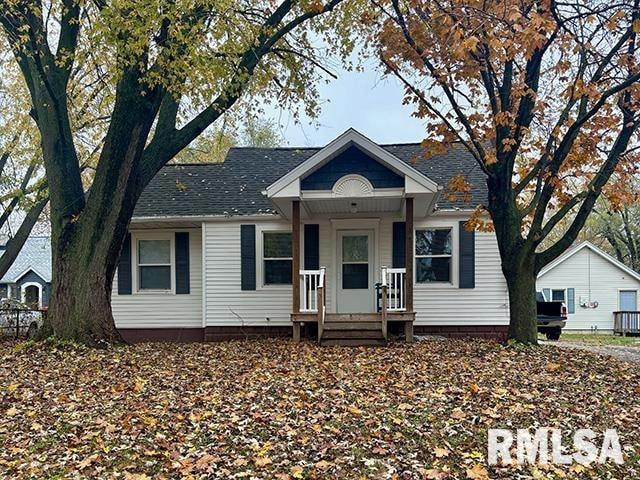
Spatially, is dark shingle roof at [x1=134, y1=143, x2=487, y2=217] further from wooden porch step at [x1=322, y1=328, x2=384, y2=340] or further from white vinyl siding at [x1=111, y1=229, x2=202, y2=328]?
wooden porch step at [x1=322, y1=328, x2=384, y2=340]

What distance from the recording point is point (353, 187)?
10297 mm

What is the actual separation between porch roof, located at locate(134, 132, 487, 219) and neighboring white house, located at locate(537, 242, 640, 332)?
1525cm

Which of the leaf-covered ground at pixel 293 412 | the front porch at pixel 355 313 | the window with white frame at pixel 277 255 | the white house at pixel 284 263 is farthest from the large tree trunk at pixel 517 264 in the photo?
the window with white frame at pixel 277 255

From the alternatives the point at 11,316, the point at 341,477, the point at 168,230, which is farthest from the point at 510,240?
the point at 11,316

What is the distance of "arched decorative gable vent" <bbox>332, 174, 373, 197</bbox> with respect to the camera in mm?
10289

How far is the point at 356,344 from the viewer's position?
9914mm

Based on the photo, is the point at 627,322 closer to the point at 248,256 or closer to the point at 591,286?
the point at 591,286

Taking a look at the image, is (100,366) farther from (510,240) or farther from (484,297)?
(484,297)

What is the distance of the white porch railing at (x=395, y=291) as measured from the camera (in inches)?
412

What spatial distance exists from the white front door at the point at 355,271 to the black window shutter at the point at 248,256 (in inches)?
81.2

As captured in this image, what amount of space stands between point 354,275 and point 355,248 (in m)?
0.65

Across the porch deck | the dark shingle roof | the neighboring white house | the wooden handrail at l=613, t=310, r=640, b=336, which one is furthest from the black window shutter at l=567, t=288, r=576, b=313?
the porch deck

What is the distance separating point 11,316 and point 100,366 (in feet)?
25.6

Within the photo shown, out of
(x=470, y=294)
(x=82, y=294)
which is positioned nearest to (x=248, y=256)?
(x=82, y=294)
